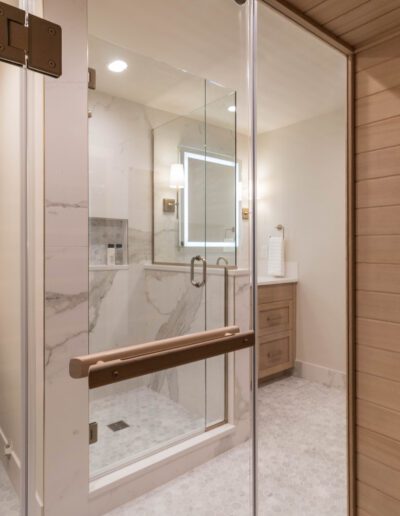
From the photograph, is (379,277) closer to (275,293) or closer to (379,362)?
(379,362)

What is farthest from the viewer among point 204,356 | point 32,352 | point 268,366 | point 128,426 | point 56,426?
point 268,366

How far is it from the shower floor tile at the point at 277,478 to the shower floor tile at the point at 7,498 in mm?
378

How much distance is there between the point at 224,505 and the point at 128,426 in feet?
2.03

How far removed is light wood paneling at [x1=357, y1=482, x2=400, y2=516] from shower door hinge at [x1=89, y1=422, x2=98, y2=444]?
3.41ft

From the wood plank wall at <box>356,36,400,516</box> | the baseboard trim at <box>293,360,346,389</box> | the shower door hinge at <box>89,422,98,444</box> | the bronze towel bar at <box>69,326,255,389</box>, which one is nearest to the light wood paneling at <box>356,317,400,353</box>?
the wood plank wall at <box>356,36,400,516</box>

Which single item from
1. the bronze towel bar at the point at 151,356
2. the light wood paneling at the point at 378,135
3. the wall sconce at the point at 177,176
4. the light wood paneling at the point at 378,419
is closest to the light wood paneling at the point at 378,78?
the light wood paneling at the point at 378,135

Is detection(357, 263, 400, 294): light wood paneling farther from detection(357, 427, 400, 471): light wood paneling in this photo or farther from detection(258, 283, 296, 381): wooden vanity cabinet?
detection(258, 283, 296, 381): wooden vanity cabinet

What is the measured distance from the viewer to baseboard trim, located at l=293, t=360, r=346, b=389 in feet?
9.53

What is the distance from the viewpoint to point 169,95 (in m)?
2.39

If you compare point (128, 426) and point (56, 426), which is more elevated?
point (56, 426)

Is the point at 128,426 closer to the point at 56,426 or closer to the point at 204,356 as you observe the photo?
the point at 56,426

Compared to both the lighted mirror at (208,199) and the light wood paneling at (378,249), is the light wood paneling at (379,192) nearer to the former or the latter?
the light wood paneling at (378,249)

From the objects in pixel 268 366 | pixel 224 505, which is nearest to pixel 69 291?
pixel 224 505

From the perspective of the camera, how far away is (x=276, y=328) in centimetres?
296
